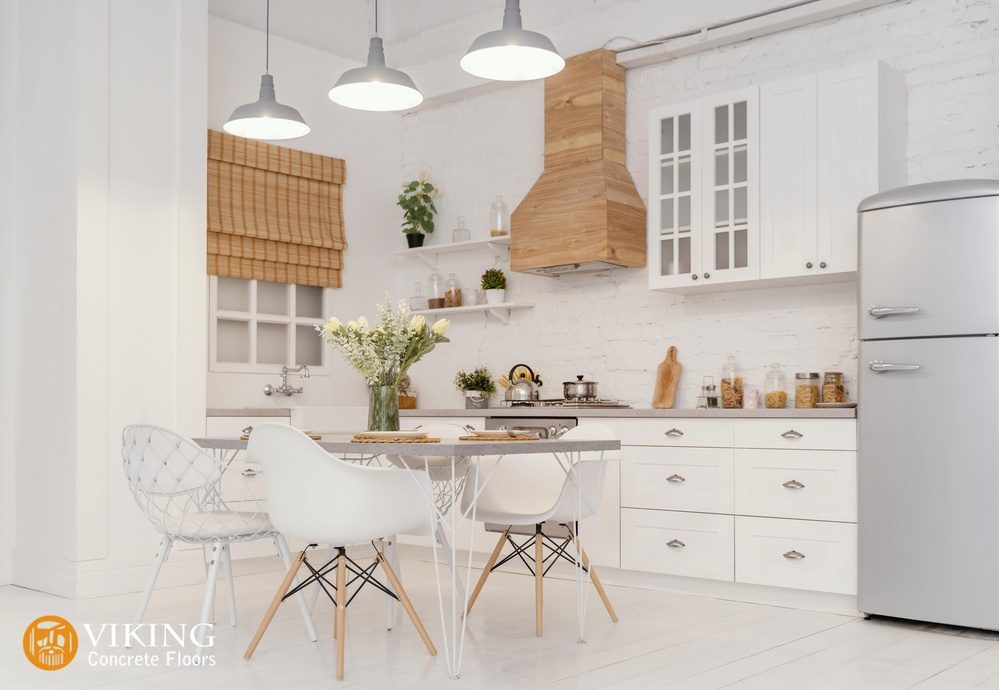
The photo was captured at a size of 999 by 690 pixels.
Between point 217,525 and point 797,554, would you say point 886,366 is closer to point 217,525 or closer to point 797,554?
point 797,554

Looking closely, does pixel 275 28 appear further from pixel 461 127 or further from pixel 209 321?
pixel 209 321

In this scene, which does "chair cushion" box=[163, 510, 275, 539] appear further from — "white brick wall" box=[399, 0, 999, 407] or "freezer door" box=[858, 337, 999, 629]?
"white brick wall" box=[399, 0, 999, 407]

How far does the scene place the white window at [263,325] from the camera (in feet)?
18.8

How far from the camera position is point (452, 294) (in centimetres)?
623

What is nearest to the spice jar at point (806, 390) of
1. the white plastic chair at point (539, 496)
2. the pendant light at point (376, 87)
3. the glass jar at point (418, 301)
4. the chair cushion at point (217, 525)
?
the white plastic chair at point (539, 496)

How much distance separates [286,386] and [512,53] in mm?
3050

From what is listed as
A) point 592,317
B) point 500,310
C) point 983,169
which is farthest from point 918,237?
point 500,310

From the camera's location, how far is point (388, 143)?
266 inches

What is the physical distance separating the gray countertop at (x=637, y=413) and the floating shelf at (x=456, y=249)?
1102 millimetres

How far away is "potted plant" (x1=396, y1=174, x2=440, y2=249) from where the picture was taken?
6.41 m

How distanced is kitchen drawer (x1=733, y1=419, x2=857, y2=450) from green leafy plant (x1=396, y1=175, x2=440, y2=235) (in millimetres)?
2763

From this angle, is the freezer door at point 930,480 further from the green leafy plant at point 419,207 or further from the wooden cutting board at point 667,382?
the green leafy plant at point 419,207

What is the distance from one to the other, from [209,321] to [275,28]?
6.19 feet

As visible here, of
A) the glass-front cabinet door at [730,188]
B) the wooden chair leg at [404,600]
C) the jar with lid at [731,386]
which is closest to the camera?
the wooden chair leg at [404,600]
